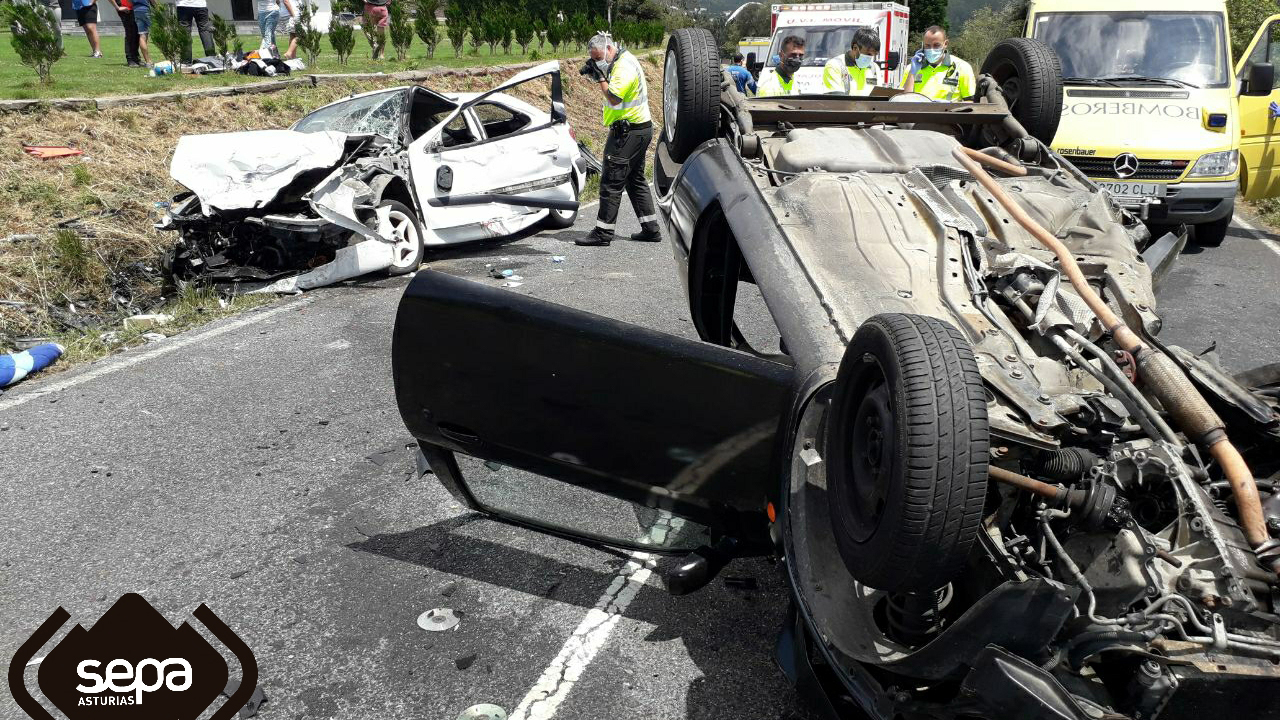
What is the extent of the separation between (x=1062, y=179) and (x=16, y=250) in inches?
269

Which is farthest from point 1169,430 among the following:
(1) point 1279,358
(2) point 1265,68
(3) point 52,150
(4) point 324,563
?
(3) point 52,150

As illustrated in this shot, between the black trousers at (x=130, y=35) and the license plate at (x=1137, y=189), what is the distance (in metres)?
12.9

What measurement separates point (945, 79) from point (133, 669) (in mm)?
7462

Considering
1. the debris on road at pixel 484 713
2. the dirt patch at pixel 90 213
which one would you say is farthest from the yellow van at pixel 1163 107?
the dirt patch at pixel 90 213

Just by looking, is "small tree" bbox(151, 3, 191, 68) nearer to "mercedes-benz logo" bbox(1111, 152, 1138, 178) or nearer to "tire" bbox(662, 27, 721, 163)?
"tire" bbox(662, 27, 721, 163)

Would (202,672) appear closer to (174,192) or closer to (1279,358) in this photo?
(1279,358)

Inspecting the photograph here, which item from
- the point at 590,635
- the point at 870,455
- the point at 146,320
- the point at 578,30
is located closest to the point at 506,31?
the point at 578,30

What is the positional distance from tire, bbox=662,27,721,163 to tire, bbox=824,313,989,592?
2.67 metres

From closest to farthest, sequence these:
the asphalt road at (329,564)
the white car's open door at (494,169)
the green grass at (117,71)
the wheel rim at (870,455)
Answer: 1. the wheel rim at (870,455)
2. the asphalt road at (329,564)
3. the white car's open door at (494,169)
4. the green grass at (117,71)

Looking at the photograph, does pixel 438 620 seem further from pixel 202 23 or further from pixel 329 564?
pixel 202 23

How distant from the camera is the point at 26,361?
5035mm

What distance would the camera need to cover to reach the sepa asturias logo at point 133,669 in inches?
102

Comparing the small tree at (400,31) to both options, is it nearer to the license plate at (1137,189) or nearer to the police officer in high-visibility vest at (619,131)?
the police officer in high-visibility vest at (619,131)

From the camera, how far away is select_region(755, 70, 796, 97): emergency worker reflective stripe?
8.25 m
